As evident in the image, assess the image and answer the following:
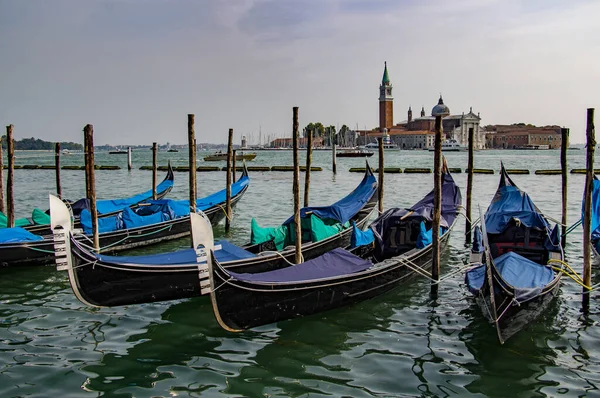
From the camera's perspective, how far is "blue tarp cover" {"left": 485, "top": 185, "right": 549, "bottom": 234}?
7086 millimetres

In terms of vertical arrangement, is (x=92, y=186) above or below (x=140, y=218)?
above

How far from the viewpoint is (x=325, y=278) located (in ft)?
18.1

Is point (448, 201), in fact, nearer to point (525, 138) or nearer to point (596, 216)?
point (596, 216)

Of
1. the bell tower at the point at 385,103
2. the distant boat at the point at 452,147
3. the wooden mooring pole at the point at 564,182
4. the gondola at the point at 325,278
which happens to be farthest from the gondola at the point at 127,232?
the bell tower at the point at 385,103

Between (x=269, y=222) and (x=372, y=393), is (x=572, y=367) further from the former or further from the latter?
(x=269, y=222)

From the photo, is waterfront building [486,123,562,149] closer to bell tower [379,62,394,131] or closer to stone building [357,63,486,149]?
stone building [357,63,486,149]

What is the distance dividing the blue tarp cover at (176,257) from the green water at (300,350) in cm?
48

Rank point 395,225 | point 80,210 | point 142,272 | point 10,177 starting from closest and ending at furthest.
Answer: point 142,272
point 395,225
point 10,177
point 80,210

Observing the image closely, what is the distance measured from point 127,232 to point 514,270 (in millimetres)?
5955

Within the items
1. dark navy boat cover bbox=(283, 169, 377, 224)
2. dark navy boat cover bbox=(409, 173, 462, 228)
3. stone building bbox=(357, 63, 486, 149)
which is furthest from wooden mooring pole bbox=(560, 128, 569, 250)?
stone building bbox=(357, 63, 486, 149)

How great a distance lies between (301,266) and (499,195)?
179 inches

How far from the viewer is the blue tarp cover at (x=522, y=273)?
5254 millimetres

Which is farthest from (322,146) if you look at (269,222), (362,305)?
(362,305)

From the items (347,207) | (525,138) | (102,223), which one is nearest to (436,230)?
(347,207)
